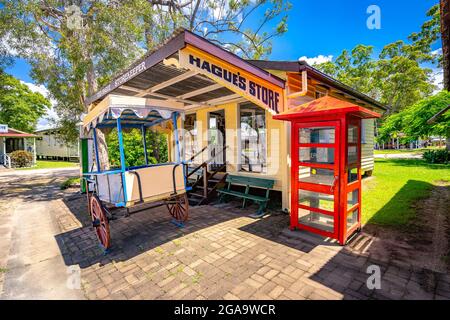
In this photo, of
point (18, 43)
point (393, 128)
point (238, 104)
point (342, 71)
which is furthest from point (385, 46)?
point (18, 43)

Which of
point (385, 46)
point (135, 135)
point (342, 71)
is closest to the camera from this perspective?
point (135, 135)

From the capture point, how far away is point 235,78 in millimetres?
4250

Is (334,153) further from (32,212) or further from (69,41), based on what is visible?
(69,41)

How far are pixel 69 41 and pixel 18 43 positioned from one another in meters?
2.06

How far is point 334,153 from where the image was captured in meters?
3.76

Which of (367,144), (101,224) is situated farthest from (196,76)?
(367,144)

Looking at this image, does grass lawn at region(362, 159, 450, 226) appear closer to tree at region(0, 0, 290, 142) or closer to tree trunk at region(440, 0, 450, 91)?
tree trunk at region(440, 0, 450, 91)

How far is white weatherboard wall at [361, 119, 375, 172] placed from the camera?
9454mm

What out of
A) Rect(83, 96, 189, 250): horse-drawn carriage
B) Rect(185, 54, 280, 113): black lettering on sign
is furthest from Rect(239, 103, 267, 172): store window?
Rect(83, 96, 189, 250): horse-drawn carriage

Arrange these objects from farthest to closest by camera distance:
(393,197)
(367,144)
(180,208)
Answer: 1. (367,144)
2. (393,197)
3. (180,208)

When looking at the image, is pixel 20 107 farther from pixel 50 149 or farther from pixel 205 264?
pixel 205 264

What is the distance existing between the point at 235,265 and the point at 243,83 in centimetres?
327

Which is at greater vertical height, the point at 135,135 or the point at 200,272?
the point at 135,135
